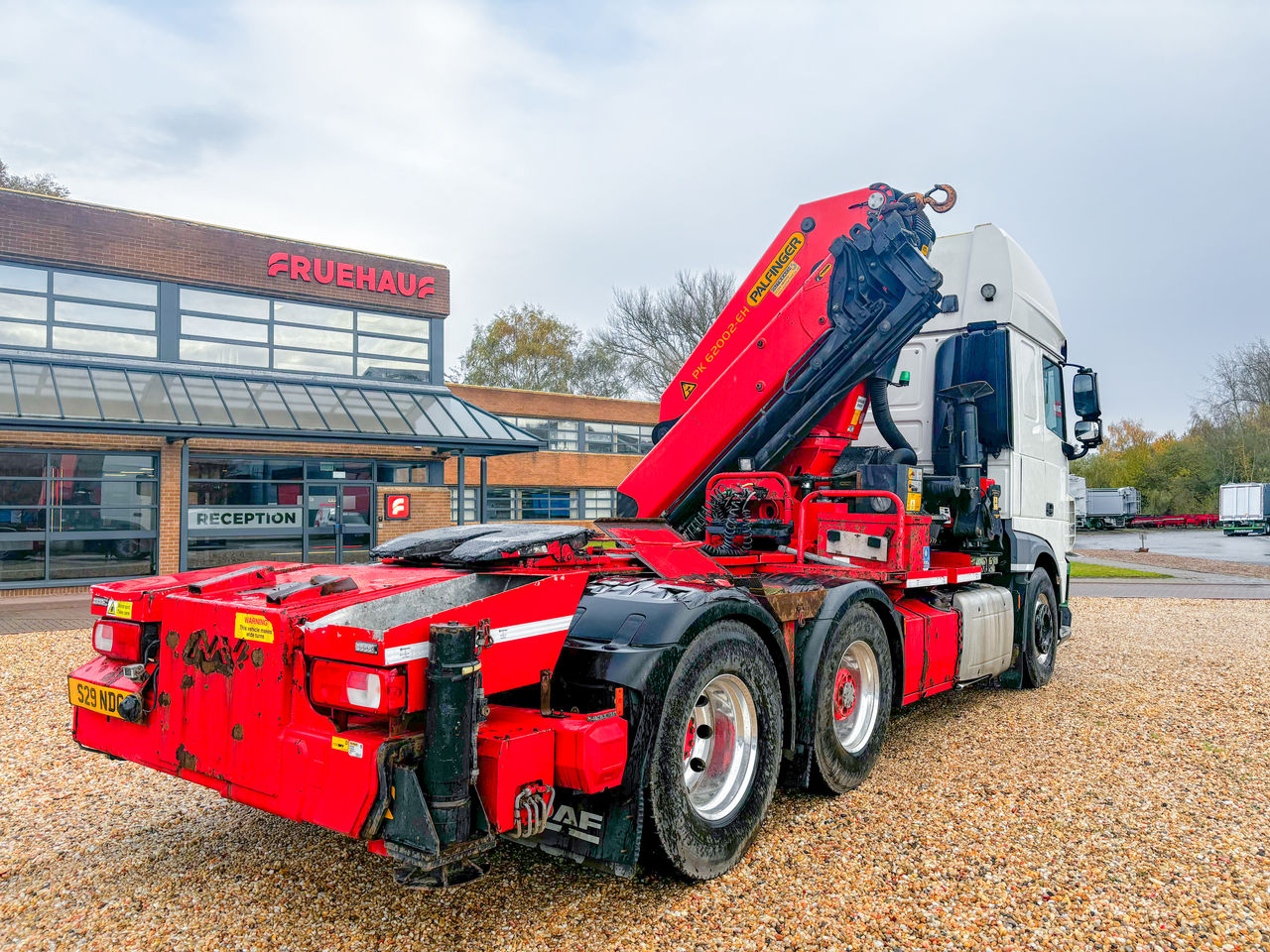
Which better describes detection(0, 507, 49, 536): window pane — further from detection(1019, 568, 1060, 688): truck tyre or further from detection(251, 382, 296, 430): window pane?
detection(1019, 568, 1060, 688): truck tyre

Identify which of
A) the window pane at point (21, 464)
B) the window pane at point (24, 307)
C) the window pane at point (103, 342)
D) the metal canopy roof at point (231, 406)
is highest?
the window pane at point (24, 307)

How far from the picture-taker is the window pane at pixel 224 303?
17.4 m

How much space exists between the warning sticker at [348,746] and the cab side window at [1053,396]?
276 inches

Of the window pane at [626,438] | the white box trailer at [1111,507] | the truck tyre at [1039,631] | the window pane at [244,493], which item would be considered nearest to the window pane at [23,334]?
the window pane at [244,493]

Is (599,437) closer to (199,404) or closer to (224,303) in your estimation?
(224,303)

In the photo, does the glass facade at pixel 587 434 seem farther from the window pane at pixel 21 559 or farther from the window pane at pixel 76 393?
the window pane at pixel 21 559

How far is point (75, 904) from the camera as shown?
128 inches

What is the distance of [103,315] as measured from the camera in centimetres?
1645

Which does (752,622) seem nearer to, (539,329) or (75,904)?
(75,904)

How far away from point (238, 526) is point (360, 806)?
16.1 m

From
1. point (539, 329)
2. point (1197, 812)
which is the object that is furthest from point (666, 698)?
point (539, 329)

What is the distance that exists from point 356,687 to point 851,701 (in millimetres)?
3039

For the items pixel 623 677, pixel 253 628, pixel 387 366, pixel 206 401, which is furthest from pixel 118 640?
pixel 387 366

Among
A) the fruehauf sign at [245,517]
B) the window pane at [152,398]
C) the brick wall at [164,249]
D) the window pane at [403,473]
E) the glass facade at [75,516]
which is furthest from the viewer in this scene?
the window pane at [403,473]
